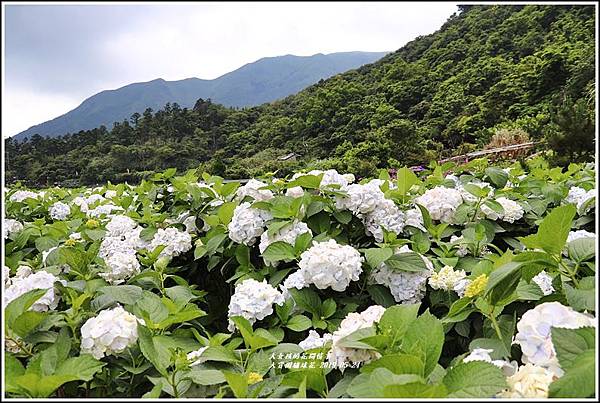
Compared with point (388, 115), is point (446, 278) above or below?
above

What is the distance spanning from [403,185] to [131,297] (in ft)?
2.57

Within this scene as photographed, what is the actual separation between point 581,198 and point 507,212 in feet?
0.79

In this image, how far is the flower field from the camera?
59 centimetres

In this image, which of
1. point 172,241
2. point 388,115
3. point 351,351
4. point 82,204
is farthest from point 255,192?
point 388,115

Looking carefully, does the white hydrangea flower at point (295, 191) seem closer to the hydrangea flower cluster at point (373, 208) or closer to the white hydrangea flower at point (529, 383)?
the hydrangea flower cluster at point (373, 208)

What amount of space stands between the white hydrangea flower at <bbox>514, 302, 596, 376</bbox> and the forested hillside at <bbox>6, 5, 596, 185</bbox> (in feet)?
31.8

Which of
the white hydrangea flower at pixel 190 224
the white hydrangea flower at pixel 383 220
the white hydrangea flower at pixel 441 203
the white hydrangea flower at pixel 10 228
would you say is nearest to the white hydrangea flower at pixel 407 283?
the white hydrangea flower at pixel 383 220

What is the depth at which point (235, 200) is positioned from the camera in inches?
60.4

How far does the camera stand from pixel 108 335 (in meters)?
0.80

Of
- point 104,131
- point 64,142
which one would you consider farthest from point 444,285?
point 104,131

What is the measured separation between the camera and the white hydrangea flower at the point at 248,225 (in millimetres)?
1250

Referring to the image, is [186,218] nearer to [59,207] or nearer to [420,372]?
[59,207]

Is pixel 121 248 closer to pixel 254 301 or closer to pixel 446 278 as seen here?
pixel 254 301

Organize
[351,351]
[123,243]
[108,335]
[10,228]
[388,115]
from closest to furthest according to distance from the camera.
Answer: [351,351] → [108,335] → [123,243] → [10,228] → [388,115]
